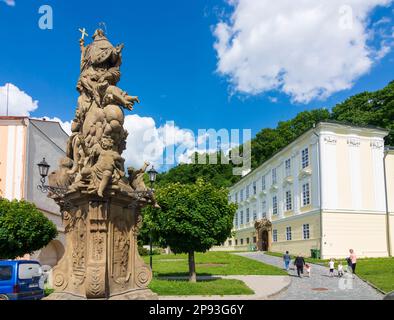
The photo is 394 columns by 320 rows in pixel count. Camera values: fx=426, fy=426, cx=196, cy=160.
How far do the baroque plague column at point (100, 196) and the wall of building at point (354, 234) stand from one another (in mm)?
27761

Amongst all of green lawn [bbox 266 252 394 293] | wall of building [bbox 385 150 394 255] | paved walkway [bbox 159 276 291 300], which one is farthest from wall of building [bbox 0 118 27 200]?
wall of building [bbox 385 150 394 255]

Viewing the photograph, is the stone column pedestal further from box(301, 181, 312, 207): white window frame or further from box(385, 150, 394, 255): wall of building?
box(385, 150, 394, 255): wall of building

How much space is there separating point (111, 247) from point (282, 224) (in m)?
37.5

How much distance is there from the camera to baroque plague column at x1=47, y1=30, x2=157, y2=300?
8.73 metres

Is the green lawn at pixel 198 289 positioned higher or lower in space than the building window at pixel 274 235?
lower

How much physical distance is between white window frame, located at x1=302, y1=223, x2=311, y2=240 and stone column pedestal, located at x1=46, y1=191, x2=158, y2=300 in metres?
30.0

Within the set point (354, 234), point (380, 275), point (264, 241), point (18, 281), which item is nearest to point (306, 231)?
point (354, 234)

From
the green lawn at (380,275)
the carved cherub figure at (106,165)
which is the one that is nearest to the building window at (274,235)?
the green lawn at (380,275)

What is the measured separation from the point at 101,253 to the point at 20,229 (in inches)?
593

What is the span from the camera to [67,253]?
9.42 m

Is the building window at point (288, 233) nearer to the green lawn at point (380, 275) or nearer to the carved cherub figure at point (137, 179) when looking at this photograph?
the green lawn at point (380, 275)

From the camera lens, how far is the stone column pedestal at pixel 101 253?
28.5 ft

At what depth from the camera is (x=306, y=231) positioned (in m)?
38.2
